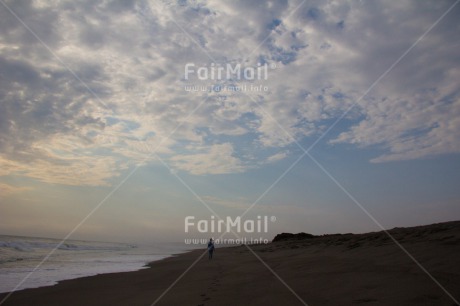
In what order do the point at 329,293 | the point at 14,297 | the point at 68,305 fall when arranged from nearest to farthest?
the point at 329,293, the point at 68,305, the point at 14,297

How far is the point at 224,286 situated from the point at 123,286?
464cm

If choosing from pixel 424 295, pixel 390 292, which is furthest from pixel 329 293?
pixel 424 295

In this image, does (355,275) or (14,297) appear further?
(14,297)

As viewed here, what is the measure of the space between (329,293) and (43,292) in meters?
10.0

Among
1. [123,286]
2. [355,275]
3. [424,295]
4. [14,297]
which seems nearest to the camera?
[424,295]

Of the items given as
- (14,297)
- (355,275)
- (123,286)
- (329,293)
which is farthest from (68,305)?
(355,275)

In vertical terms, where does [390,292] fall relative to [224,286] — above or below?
above

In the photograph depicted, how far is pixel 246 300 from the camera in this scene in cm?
793

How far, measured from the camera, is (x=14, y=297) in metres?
10.5

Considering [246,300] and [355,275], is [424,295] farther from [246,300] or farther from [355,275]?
[246,300]

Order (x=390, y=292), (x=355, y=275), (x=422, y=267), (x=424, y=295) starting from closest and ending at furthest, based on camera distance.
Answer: (x=424, y=295)
(x=390, y=292)
(x=422, y=267)
(x=355, y=275)

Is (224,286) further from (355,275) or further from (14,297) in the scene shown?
(14,297)

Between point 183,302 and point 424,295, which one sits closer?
point 424,295

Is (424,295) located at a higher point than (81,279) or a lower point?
higher
